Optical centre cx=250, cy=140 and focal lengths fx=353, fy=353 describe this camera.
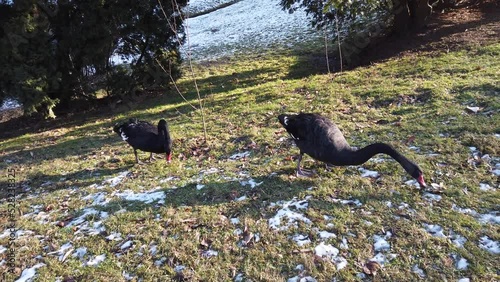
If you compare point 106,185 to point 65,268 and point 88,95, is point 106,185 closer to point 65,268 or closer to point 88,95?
point 65,268

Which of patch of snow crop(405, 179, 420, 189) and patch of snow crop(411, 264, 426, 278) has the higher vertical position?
patch of snow crop(405, 179, 420, 189)

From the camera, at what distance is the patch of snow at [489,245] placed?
397 centimetres

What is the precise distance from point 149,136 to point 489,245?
555cm

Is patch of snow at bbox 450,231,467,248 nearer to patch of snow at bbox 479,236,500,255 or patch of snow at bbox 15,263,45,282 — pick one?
patch of snow at bbox 479,236,500,255

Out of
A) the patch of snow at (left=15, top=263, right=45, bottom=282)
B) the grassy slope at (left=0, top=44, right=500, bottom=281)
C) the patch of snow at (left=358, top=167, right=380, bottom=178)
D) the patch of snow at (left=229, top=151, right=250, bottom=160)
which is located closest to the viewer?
the grassy slope at (left=0, top=44, right=500, bottom=281)

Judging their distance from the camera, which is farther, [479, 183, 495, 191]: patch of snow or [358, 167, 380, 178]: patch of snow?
[358, 167, 380, 178]: patch of snow

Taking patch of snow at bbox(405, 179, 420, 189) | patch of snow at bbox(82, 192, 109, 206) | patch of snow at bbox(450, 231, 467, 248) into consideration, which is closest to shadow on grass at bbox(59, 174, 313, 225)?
patch of snow at bbox(82, 192, 109, 206)

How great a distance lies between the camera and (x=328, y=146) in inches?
205

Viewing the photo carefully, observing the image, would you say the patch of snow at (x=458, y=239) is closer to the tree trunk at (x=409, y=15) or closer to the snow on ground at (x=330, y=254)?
the snow on ground at (x=330, y=254)

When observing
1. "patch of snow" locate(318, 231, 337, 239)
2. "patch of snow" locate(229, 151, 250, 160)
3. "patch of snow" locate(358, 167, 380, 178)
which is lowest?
"patch of snow" locate(318, 231, 337, 239)

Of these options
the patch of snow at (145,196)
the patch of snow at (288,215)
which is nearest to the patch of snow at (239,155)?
the patch of snow at (145,196)

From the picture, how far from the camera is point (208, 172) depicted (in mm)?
6484

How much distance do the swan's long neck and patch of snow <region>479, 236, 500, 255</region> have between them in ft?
3.84

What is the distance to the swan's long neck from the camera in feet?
15.7
